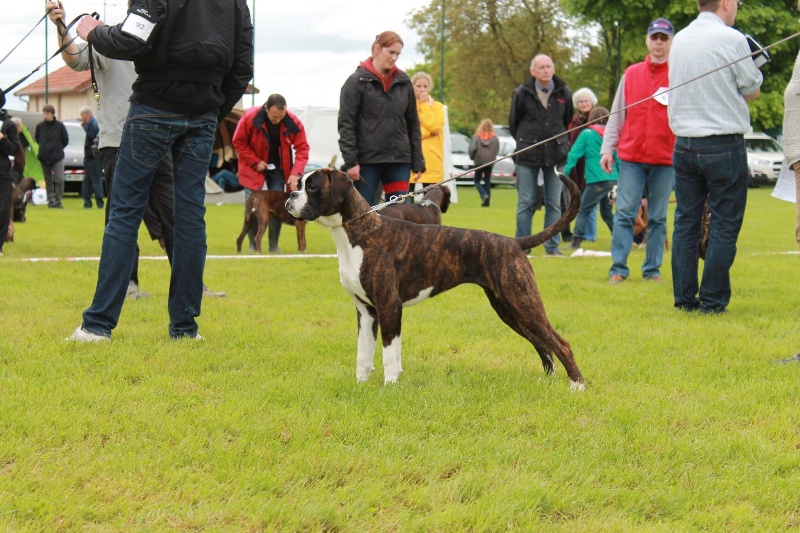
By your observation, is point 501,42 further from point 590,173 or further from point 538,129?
point 538,129

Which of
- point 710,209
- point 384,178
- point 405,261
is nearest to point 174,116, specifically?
point 405,261

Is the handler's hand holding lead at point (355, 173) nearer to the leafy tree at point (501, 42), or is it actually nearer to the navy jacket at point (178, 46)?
the navy jacket at point (178, 46)

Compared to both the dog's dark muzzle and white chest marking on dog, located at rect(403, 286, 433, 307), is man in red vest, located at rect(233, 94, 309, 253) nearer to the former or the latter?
white chest marking on dog, located at rect(403, 286, 433, 307)

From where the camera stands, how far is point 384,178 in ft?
27.3

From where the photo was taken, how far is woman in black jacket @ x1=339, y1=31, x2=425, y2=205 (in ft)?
26.2

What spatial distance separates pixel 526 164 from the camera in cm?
1048

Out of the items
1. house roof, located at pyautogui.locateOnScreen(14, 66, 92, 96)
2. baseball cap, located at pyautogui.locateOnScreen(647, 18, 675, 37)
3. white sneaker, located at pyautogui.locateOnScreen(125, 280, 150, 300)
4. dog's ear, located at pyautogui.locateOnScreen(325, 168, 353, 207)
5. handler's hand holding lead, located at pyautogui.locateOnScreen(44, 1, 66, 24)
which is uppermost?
house roof, located at pyautogui.locateOnScreen(14, 66, 92, 96)

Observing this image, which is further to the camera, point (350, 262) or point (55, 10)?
point (55, 10)

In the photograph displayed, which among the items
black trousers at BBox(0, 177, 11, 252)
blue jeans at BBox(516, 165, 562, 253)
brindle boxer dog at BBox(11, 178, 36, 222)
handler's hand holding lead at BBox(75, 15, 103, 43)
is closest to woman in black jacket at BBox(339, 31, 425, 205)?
blue jeans at BBox(516, 165, 562, 253)

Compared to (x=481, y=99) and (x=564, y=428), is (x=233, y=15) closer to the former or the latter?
(x=564, y=428)

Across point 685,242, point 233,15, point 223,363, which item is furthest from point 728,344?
point 233,15

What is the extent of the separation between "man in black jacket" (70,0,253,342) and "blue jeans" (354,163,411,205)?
8.50 ft

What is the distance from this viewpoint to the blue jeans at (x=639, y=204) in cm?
861

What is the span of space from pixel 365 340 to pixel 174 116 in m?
1.80
